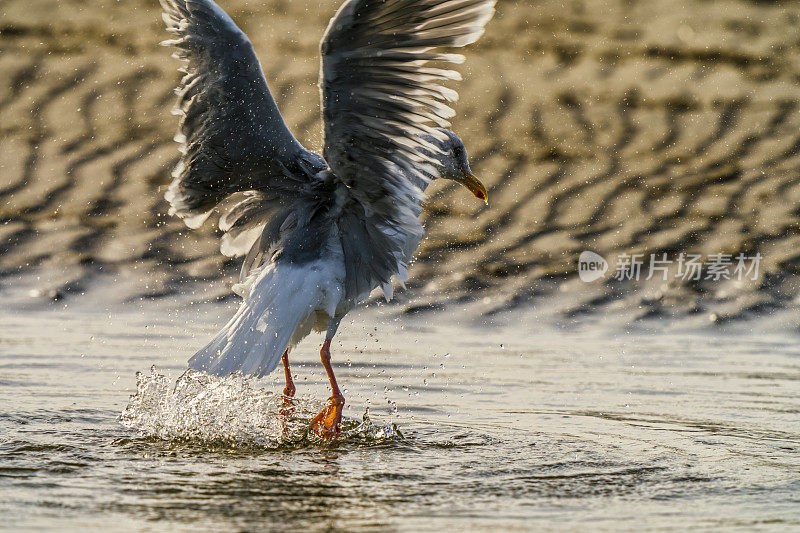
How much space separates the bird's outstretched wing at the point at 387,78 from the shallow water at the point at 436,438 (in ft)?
3.90

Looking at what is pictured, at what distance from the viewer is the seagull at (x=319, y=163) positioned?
4.73 m

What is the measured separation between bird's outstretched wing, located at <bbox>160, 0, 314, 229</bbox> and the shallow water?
3.19 ft

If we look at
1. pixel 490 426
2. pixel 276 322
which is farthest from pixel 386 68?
pixel 490 426

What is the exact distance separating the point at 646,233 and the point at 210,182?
4486 mm


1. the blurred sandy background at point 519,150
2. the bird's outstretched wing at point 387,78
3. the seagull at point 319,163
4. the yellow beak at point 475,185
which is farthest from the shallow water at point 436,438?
the bird's outstretched wing at point 387,78

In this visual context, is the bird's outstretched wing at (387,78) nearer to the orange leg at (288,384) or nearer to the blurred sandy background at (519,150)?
the orange leg at (288,384)

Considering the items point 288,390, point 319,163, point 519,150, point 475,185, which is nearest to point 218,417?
point 288,390

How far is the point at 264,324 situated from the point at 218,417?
46cm

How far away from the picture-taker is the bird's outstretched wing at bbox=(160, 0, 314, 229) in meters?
5.21

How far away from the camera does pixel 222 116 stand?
17.5ft

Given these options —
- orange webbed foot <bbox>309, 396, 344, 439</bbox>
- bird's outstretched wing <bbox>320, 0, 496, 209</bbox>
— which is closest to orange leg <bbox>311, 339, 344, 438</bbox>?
orange webbed foot <bbox>309, 396, 344, 439</bbox>

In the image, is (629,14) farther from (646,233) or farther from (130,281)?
(130,281)

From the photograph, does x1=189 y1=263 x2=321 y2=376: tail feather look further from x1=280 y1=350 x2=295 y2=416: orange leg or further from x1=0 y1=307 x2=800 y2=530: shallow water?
x1=280 y1=350 x2=295 y2=416: orange leg

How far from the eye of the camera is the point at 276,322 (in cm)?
514
